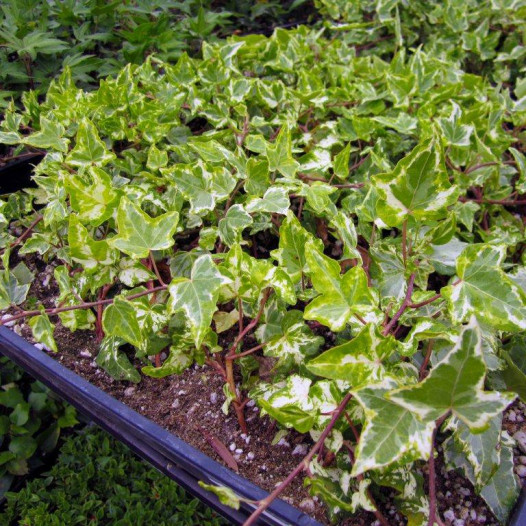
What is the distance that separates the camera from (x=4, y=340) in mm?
974

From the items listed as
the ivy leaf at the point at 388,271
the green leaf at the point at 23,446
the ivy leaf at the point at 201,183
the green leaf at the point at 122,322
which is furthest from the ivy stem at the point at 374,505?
the green leaf at the point at 23,446

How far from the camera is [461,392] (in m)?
0.52

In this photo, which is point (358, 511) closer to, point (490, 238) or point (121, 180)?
point (490, 238)

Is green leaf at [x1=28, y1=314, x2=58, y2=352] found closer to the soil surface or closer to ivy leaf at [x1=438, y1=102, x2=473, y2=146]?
the soil surface

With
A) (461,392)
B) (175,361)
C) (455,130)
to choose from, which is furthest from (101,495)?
(455,130)

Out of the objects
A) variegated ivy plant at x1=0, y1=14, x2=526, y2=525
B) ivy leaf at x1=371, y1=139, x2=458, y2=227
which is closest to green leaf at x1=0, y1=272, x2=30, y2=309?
variegated ivy plant at x1=0, y1=14, x2=526, y2=525

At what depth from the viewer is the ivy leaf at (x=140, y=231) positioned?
2.57 feet

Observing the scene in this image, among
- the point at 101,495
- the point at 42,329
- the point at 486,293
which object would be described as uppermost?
the point at 486,293

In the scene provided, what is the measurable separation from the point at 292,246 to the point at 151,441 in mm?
391

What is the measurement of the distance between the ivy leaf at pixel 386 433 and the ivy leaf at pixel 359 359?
66 mm

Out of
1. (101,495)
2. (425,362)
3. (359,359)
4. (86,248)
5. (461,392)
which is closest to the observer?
(461,392)

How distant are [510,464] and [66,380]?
74 cm

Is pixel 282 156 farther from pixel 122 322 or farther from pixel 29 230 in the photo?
pixel 29 230

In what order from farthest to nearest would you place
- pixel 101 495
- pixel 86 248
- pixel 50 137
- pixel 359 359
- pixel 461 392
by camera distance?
pixel 101 495 < pixel 50 137 < pixel 86 248 < pixel 359 359 < pixel 461 392
